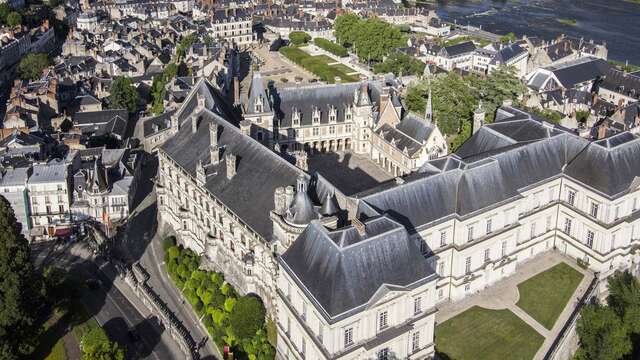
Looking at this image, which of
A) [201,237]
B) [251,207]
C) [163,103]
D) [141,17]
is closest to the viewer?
[251,207]

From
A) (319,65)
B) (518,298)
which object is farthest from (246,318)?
(319,65)

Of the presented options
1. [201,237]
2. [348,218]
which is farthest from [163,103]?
[348,218]

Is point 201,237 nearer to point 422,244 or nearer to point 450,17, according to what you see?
point 422,244

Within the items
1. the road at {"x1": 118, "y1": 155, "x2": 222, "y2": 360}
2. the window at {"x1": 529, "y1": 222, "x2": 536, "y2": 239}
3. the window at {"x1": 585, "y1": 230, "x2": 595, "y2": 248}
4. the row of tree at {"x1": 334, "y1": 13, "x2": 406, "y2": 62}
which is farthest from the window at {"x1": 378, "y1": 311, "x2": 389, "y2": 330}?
the row of tree at {"x1": 334, "y1": 13, "x2": 406, "y2": 62}

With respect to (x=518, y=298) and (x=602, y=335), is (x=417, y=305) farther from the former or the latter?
(x=602, y=335)

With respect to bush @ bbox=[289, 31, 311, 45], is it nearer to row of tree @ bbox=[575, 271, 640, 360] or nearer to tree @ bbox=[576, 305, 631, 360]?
row of tree @ bbox=[575, 271, 640, 360]
